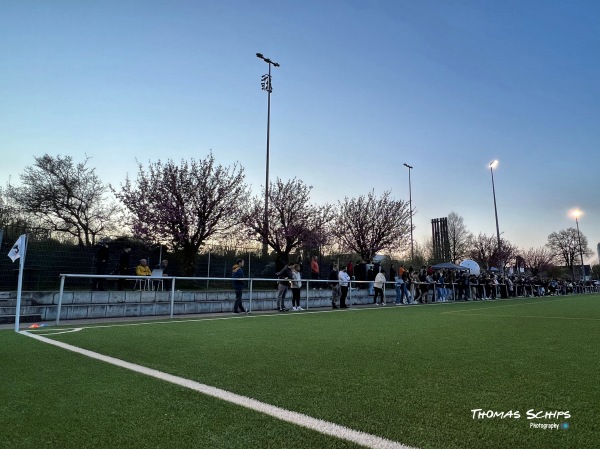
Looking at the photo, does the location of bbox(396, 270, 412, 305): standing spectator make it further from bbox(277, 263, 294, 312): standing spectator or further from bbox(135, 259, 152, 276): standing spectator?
bbox(135, 259, 152, 276): standing spectator

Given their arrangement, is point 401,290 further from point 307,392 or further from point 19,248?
point 307,392

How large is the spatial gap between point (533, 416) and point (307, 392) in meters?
1.56

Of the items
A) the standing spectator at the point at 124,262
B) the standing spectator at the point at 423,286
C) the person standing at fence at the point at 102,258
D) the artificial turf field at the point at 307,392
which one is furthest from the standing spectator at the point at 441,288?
the artificial turf field at the point at 307,392

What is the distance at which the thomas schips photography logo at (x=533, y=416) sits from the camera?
242 centimetres

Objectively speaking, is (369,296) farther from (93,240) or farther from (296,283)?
(93,240)

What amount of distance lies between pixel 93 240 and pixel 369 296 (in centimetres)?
1228

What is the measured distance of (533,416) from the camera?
259 centimetres

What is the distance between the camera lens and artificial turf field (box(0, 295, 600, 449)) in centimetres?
227

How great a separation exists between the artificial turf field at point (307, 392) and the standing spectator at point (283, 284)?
751 cm

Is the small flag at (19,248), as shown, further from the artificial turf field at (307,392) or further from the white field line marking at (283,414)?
the white field line marking at (283,414)

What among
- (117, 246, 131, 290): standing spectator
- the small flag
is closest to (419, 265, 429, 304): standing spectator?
(117, 246, 131, 290): standing spectator

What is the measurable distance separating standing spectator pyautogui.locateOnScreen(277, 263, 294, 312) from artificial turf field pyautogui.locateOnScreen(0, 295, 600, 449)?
296 inches

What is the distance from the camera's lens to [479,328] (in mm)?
7730

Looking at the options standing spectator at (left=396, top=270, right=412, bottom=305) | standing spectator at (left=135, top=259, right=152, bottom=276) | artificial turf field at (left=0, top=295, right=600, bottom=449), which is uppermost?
standing spectator at (left=135, top=259, right=152, bottom=276)
